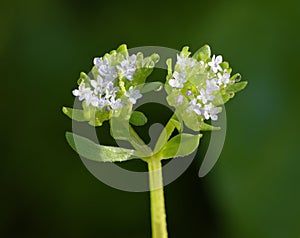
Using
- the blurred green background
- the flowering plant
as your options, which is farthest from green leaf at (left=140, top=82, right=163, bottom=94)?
the blurred green background

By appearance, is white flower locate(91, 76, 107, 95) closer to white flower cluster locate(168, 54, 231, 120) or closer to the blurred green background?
white flower cluster locate(168, 54, 231, 120)

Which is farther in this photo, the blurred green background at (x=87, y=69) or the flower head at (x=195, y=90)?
the blurred green background at (x=87, y=69)

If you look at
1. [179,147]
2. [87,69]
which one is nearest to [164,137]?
[179,147]

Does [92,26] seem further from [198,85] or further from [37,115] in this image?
[198,85]

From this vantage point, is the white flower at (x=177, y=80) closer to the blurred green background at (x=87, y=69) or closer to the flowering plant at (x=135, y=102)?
the flowering plant at (x=135, y=102)

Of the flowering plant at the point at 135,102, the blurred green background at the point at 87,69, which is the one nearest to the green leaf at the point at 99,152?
the flowering plant at the point at 135,102

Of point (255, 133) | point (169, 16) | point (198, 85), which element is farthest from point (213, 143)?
point (198, 85)
